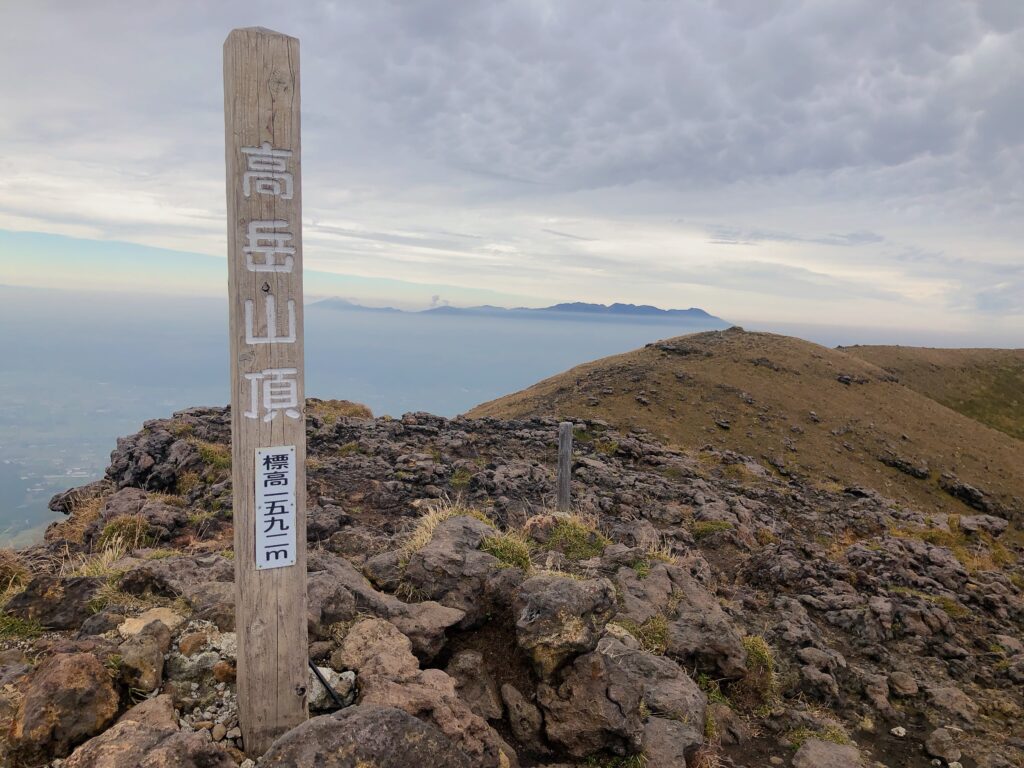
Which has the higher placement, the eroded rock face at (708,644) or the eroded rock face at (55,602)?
the eroded rock face at (55,602)

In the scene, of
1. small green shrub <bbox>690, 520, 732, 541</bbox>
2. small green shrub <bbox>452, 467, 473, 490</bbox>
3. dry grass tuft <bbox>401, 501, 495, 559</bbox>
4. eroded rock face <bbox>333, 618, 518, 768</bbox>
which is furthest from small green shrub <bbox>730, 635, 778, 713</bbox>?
small green shrub <bbox>452, 467, 473, 490</bbox>

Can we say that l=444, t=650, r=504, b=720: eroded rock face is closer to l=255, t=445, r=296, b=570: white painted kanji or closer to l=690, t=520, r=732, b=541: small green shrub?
l=255, t=445, r=296, b=570: white painted kanji

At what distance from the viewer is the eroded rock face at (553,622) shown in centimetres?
509

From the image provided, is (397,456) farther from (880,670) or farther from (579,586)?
(880,670)

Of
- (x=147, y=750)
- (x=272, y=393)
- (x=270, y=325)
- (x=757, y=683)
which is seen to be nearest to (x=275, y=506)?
(x=272, y=393)

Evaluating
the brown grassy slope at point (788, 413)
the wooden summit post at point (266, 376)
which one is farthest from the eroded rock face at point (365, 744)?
the brown grassy slope at point (788, 413)

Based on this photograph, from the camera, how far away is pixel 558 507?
11445mm

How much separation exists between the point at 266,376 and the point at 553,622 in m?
3.22

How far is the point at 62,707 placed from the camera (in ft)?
11.2

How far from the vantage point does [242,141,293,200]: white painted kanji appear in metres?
3.37

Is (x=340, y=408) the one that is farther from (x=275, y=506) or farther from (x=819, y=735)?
(x=275, y=506)

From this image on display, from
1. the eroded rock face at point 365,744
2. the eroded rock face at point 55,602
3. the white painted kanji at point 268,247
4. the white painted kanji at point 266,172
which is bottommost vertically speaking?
the eroded rock face at point 55,602

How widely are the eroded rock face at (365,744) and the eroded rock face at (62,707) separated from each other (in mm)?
1268

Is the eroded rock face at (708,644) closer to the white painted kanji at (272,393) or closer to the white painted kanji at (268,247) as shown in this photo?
the white painted kanji at (272,393)
